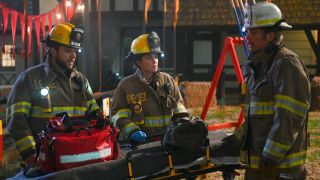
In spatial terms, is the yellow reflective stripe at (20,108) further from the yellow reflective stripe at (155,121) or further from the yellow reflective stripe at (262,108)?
the yellow reflective stripe at (262,108)

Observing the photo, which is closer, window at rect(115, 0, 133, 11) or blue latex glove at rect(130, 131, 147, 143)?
blue latex glove at rect(130, 131, 147, 143)

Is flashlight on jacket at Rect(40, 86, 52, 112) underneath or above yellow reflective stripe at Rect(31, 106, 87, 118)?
above

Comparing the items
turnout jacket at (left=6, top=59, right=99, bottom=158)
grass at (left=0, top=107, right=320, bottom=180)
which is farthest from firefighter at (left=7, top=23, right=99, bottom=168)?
grass at (left=0, top=107, right=320, bottom=180)

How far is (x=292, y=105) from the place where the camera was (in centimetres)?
318

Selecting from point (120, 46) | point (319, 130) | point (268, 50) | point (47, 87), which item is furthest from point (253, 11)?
point (120, 46)

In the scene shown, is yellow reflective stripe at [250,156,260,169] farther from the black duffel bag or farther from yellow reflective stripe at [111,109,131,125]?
yellow reflective stripe at [111,109,131,125]

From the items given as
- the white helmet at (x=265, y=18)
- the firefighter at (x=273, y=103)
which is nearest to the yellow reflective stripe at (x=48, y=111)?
the firefighter at (x=273, y=103)

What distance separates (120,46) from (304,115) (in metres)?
18.1

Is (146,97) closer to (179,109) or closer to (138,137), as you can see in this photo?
(179,109)

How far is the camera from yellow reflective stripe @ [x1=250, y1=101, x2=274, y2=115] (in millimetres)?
3381

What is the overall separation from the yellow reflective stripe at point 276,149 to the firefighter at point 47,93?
184 centimetres

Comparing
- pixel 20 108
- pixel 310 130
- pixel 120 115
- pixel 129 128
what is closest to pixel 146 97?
pixel 120 115

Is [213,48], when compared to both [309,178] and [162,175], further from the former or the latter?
[162,175]

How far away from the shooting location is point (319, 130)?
11508 millimetres
